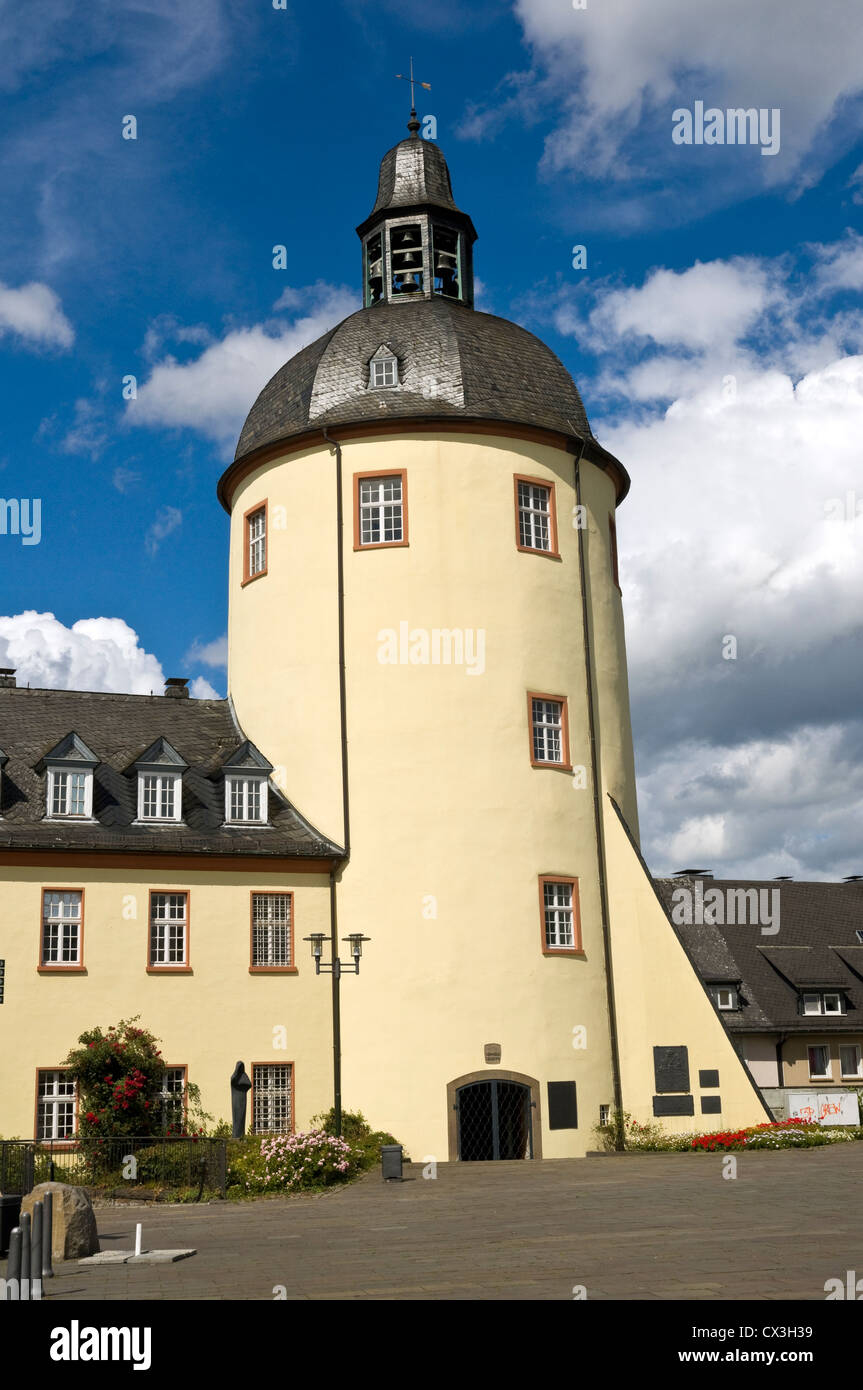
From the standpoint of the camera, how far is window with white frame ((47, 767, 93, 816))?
2792 cm

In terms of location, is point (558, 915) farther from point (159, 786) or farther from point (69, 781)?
point (69, 781)

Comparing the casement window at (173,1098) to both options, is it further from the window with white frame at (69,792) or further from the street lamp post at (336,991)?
the window with white frame at (69,792)

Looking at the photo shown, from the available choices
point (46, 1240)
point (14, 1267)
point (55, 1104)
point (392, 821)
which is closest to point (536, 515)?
point (392, 821)

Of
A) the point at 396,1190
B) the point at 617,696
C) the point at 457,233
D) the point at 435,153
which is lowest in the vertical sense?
the point at 396,1190

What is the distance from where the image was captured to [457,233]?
3456cm

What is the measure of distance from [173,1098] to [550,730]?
414 inches

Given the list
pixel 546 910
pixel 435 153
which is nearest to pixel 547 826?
pixel 546 910

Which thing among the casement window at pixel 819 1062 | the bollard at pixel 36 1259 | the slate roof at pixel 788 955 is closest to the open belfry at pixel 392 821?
the bollard at pixel 36 1259

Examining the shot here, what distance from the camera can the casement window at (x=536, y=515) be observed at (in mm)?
30506

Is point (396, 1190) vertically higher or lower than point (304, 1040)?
lower

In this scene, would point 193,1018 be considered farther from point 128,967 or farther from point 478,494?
point 478,494

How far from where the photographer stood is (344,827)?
2905cm
